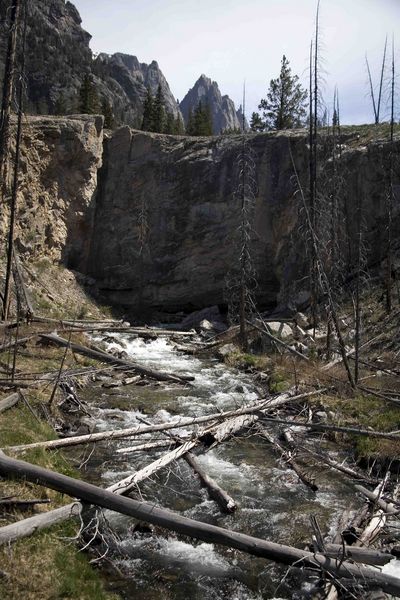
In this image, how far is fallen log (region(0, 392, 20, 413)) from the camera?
9.82m

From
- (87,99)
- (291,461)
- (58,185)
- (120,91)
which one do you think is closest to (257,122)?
(87,99)

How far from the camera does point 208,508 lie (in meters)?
8.27

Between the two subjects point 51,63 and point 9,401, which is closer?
point 9,401

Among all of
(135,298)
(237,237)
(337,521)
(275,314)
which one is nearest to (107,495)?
(337,521)

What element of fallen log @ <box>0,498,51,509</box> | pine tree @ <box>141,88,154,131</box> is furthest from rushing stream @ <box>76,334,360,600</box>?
pine tree @ <box>141,88,154,131</box>

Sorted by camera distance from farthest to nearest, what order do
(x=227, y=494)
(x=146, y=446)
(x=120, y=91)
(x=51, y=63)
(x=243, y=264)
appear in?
(x=120, y=91), (x=51, y=63), (x=243, y=264), (x=146, y=446), (x=227, y=494)

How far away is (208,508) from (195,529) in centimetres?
229

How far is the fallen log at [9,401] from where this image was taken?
32.2 ft

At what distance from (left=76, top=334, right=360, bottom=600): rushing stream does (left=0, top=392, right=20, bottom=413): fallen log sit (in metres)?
2.06

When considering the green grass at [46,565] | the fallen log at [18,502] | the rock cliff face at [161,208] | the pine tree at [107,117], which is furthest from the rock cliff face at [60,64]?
the fallen log at [18,502]

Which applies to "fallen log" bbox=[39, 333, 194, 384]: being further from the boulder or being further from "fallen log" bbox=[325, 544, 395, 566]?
→ "fallen log" bbox=[325, 544, 395, 566]

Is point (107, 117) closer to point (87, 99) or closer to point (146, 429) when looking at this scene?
point (87, 99)

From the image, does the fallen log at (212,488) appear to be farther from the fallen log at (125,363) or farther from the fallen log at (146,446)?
the fallen log at (125,363)

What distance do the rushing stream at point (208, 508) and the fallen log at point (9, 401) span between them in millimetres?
2063
